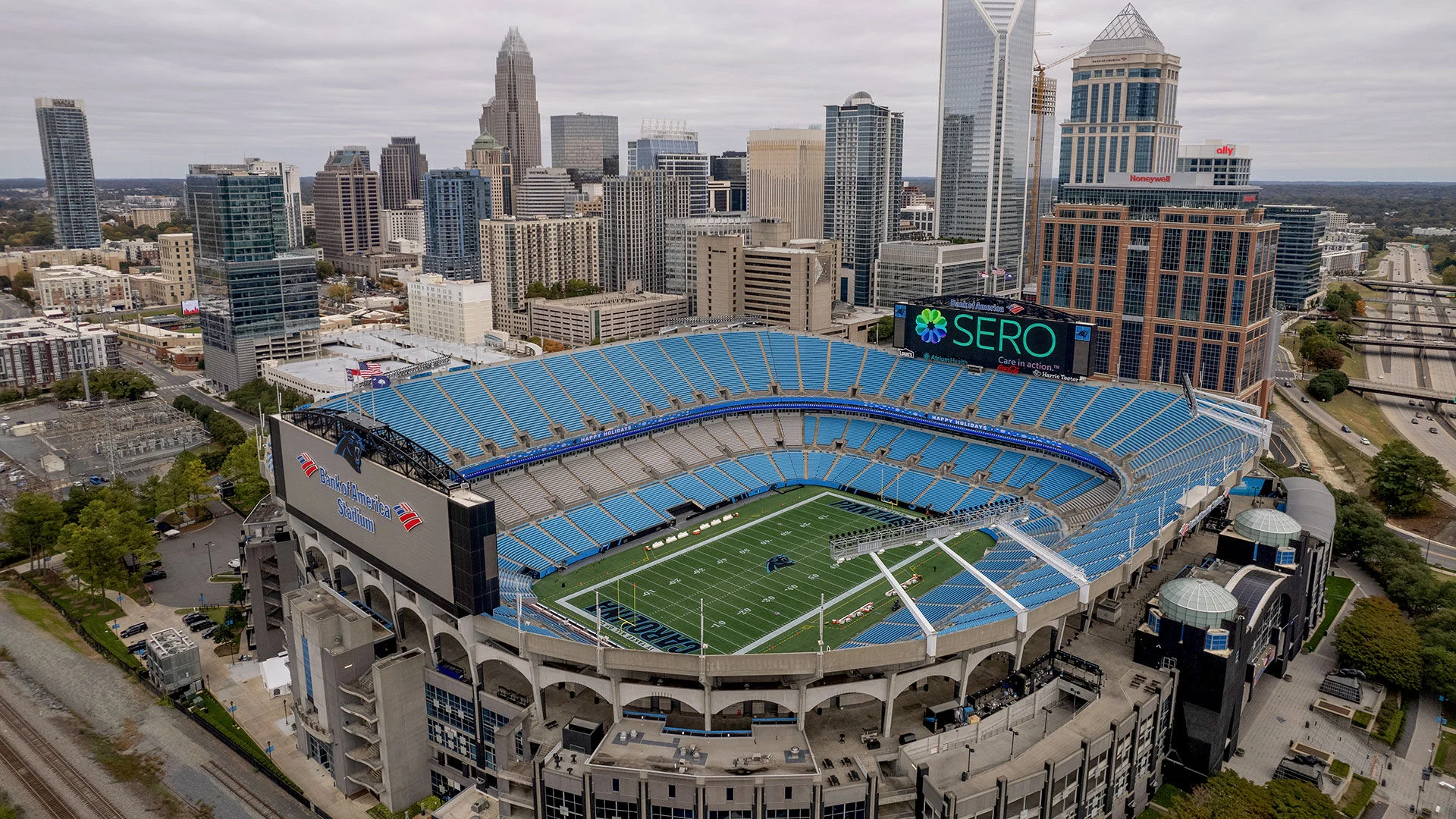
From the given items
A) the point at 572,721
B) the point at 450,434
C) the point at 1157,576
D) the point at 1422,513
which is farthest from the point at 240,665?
the point at 1422,513

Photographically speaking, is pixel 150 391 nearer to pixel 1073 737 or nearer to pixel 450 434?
pixel 450 434

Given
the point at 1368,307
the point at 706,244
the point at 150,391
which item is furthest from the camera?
the point at 1368,307

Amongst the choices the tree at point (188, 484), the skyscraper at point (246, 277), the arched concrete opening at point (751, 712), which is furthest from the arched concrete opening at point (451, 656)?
the skyscraper at point (246, 277)

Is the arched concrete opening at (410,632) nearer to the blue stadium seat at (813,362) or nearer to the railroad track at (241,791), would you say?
the railroad track at (241,791)

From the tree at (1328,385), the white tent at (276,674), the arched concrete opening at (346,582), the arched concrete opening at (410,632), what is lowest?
the white tent at (276,674)

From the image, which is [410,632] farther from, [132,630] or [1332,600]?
[1332,600]

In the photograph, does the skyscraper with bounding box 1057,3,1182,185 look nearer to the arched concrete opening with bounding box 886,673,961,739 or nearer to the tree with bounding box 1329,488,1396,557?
the tree with bounding box 1329,488,1396,557
